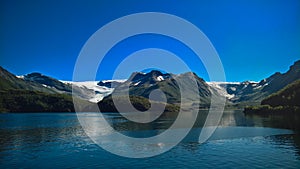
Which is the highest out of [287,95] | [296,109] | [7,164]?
[287,95]

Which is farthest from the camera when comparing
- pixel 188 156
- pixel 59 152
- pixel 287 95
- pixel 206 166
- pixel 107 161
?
pixel 287 95

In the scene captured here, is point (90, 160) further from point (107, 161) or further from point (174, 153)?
point (174, 153)

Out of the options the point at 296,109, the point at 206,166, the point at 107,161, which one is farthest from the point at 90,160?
the point at 296,109

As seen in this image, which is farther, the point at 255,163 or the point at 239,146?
the point at 239,146

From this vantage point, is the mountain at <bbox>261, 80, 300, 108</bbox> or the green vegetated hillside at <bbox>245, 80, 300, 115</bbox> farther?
the mountain at <bbox>261, 80, 300, 108</bbox>

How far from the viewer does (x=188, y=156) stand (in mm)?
47219

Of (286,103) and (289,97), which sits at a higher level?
(289,97)

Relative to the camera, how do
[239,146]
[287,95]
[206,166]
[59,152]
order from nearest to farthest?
[206,166], [59,152], [239,146], [287,95]

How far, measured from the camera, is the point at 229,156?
152 feet

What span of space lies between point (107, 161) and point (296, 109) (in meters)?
145

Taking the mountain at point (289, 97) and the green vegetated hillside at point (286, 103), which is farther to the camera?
the mountain at point (289, 97)

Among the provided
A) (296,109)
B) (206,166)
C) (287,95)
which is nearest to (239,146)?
(206,166)

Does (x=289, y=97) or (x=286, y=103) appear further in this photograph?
(x=286, y=103)

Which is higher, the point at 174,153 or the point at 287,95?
the point at 287,95
